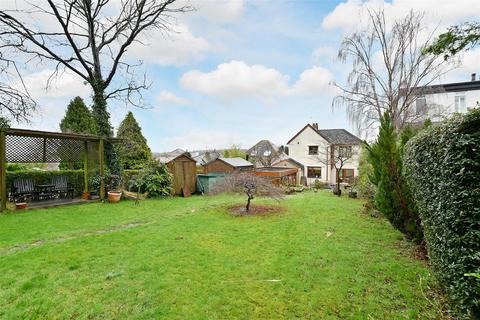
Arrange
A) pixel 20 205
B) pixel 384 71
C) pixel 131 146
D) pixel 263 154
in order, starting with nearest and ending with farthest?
pixel 20 205, pixel 131 146, pixel 384 71, pixel 263 154

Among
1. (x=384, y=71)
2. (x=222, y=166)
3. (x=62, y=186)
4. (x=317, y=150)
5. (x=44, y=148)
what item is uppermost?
(x=384, y=71)

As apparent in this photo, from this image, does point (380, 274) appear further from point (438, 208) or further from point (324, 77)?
point (324, 77)

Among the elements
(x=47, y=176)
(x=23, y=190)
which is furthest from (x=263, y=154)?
(x=23, y=190)

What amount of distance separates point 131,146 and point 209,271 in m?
11.5

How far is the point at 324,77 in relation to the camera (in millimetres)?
15109

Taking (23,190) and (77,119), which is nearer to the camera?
(23,190)

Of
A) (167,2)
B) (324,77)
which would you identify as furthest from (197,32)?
(324,77)

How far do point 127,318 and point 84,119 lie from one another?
18792 millimetres

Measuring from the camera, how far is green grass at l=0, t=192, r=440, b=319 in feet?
9.33

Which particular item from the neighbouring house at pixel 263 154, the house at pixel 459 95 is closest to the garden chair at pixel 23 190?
the neighbouring house at pixel 263 154

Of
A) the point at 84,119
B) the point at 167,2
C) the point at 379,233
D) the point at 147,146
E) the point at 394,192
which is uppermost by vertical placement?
the point at 167,2

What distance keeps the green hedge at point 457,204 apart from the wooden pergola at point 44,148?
11.5 meters

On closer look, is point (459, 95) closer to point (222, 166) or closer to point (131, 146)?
point (222, 166)

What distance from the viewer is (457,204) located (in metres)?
2.23
